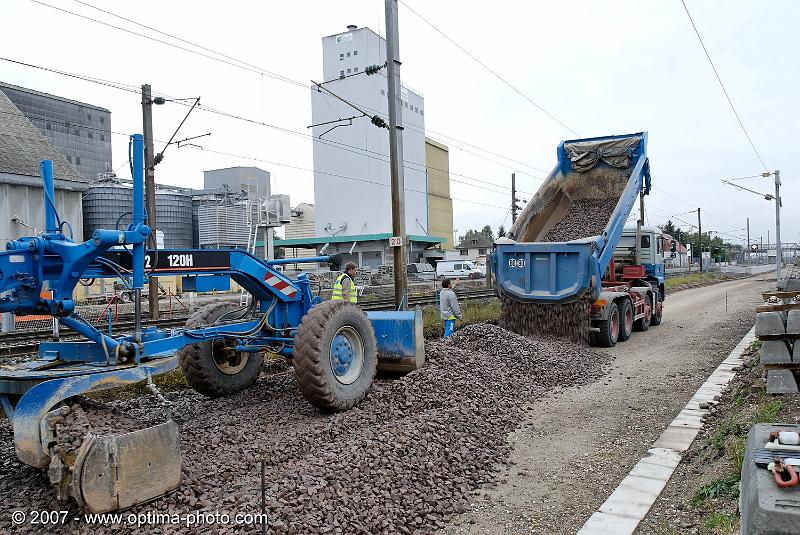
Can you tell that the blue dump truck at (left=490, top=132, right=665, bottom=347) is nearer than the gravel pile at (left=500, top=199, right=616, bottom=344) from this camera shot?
Yes

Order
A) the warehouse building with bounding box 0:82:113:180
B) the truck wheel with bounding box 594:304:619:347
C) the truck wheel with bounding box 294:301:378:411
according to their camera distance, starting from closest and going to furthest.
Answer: the truck wheel with bounding box 294:301:378:411, the truck wheel with bounding box 594:304:619:347, the warehouse building with bounding box 0:82:113:180

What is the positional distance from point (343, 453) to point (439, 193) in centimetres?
6574

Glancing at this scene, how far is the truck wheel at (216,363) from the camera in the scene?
7.27 metres

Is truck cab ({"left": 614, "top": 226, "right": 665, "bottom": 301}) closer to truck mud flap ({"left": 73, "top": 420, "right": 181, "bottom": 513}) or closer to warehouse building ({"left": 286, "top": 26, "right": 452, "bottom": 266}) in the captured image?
truck mud flap ({"left": 73, "top": 420, "right": 181, "bottom": 513})

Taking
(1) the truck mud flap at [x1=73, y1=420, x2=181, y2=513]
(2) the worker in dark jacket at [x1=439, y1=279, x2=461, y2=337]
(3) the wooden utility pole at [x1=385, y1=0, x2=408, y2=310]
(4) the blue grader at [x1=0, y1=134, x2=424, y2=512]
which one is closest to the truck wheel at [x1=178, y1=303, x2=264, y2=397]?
(4) the blue grader at [x1=0, y1=134, x2=424, y2=512]

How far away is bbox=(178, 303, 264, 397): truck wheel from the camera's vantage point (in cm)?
727

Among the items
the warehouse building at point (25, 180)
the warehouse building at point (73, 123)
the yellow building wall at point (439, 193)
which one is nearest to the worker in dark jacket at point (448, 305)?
the warehouse building at point (25, 180)

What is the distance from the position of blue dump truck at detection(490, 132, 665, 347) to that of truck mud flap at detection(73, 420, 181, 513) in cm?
883

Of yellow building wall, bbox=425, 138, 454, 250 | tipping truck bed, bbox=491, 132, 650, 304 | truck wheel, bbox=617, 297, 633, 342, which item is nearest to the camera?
tipping truck bed, bbox=491, 132, 650, 304

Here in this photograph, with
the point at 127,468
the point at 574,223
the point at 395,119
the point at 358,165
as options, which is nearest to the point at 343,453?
the point at 127,468

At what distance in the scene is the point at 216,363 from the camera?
297 inches

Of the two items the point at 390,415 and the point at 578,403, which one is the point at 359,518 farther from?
the point at 578,403

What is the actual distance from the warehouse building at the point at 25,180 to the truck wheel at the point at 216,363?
44.6 feet

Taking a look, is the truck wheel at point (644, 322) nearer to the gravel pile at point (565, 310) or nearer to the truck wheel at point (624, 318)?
the truck wheel at point (624, 318)
